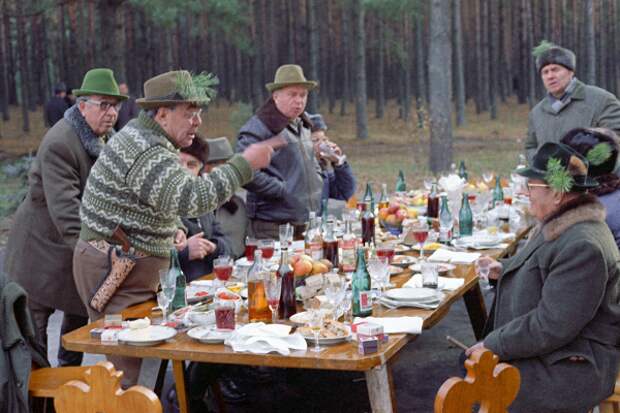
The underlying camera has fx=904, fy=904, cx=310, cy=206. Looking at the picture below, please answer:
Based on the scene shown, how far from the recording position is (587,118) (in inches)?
286

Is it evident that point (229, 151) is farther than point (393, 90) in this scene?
No

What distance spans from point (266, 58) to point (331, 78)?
11.1 feet

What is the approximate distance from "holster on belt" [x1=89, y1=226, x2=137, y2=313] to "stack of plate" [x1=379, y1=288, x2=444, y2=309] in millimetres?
1184

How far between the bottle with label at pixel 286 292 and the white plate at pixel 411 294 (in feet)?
1.45

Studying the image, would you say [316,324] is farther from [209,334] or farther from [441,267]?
[441,267]

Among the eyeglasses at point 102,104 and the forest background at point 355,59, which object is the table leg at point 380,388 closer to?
the eyeglasses at point 102,104

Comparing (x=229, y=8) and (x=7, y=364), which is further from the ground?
(x=229, y=8)

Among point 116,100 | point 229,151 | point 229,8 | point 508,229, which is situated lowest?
point 508,229

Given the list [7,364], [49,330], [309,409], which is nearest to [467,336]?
[309,409]

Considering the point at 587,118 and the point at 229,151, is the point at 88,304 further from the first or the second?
the point at 587,118

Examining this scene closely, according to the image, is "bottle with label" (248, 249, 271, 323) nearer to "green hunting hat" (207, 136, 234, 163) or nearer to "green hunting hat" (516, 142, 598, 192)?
"green hunting hat" (516, 142, 598, 192)

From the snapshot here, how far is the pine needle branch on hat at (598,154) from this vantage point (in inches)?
144

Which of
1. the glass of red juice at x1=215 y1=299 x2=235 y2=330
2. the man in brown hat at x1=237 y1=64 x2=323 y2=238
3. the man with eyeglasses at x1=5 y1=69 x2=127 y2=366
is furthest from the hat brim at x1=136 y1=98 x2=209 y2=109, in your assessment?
the man in brown hat at x1=237 y1=64 x2=323 y2=238

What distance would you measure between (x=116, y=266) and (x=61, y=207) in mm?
881
